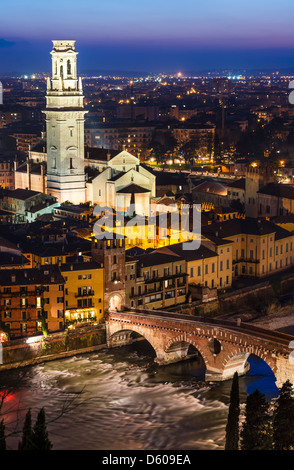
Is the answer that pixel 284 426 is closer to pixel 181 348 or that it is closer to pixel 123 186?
pixel 181 348

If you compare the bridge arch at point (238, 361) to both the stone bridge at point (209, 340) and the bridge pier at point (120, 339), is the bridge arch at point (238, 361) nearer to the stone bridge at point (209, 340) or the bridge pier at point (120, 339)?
the stone bridge at point (209, 340)

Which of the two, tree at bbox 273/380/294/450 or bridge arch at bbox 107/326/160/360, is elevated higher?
tree at bbox 273/380/294/450

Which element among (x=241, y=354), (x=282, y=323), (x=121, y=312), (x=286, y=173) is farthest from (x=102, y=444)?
(x=286, y=173)

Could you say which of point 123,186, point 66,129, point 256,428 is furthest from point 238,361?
point 66,129

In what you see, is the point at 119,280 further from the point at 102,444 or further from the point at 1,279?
the point at 102,444
